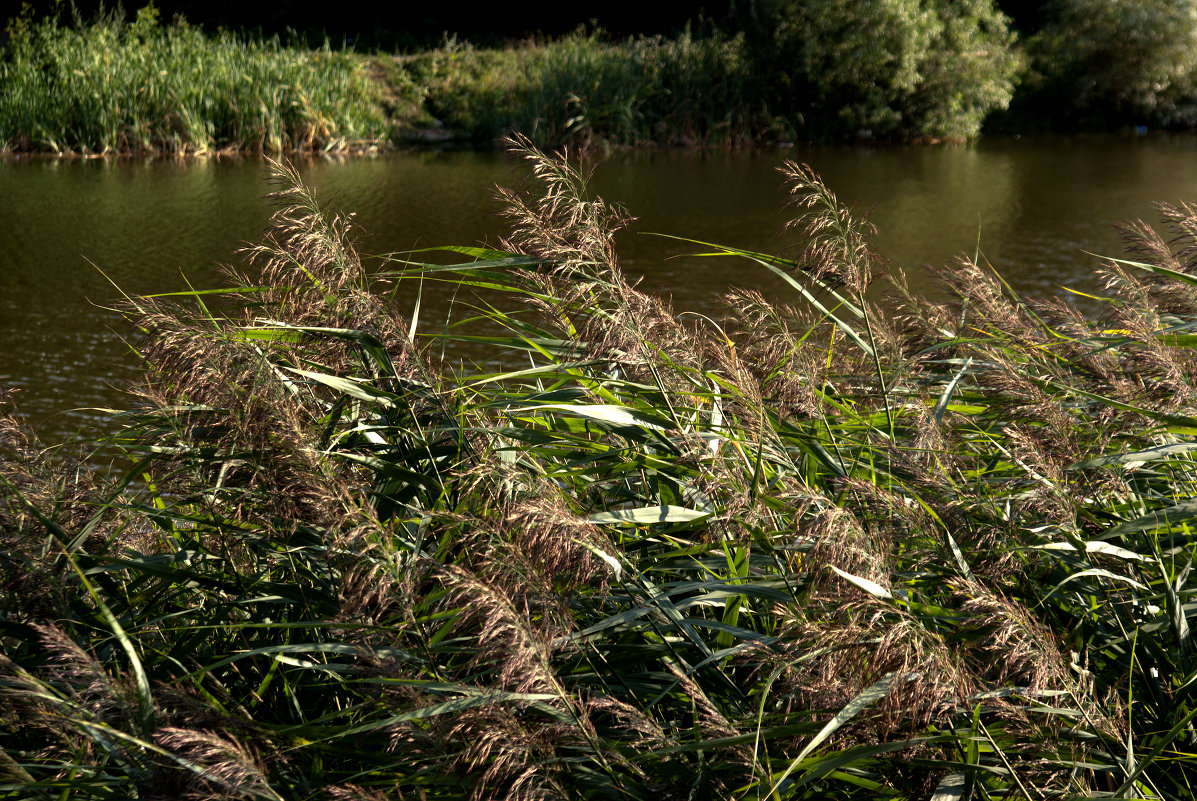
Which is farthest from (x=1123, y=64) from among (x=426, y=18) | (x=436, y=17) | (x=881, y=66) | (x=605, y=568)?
(x=605, y=568)

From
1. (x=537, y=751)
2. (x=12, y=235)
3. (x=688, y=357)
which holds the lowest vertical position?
(x=12, y=235)

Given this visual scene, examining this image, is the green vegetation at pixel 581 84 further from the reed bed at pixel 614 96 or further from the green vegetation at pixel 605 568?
the green vegetation at pixel 605 568

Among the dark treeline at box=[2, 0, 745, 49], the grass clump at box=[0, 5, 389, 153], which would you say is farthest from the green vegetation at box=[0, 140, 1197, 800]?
the dark treeline at box=[2, 0, 745, 49]

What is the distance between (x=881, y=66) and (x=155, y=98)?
10084 millimetres

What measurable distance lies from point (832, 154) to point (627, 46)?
407 centimetres

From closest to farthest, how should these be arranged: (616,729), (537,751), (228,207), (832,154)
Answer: (537,751), (616,729), (228,207), (832,154)

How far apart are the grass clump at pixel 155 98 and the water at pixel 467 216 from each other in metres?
0.67

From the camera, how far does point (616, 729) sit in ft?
5.49

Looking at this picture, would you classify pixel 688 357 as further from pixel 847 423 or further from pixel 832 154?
pixel 832 154

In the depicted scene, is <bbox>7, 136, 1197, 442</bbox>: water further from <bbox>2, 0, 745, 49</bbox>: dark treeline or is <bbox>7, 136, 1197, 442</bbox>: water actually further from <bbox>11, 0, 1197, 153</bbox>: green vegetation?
<bbox>2, 0, 745, 49</bbox>: dark treeline

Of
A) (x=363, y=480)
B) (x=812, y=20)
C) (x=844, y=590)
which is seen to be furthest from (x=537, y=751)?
(x=812, y=20)

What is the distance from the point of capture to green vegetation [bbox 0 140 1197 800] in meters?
1.42

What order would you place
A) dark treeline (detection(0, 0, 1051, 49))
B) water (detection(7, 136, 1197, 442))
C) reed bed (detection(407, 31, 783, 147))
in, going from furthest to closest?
dark treeline (detection(0, 0, 1051, 49))
reed bed (detection(407, 31, 783, 147))
water (detection(7, 136, 1197, 442))

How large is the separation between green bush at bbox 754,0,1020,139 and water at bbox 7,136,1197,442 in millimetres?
1082
